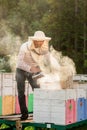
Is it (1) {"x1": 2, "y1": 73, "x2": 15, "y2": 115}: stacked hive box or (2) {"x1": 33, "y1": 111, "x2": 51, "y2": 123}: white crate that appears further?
(1) {"x1": 2, "y1": 73, "x2": 15, "y2": 115}: stacked hive box

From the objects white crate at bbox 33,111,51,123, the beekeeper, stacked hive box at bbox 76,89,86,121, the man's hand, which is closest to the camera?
white crate at bbox 33,111,51,123

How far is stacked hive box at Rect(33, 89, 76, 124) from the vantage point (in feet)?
21.2

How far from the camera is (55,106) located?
21.4ft

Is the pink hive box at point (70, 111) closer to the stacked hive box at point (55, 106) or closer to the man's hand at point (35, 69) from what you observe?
the stacked hive box at point (55, 106)

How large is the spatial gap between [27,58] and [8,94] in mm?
1001

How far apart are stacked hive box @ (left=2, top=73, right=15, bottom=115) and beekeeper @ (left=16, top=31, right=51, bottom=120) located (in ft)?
1.80

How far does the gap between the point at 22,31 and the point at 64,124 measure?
76.3 feet

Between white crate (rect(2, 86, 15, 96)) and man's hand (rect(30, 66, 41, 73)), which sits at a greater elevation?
man's hand (rect(30, 66, 41, 73))

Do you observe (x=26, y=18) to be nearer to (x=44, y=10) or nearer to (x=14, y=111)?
(x=44, y=10)

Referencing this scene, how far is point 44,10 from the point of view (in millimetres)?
32375

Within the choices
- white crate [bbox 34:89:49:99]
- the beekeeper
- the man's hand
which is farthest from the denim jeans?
white crate [bbox 34:89:49:99]

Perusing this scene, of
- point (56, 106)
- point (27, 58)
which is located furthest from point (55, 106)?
point (27, 58)

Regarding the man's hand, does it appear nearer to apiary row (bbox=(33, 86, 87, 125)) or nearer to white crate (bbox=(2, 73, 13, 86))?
white crate (bbox=(2, 73, 13, 86))

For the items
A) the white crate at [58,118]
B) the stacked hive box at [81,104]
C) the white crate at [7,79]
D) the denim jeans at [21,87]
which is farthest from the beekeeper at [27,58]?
the stacked hive box at [81,104]
